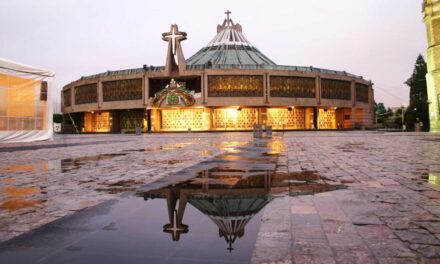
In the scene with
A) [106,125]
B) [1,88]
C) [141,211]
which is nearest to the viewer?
[141,211]

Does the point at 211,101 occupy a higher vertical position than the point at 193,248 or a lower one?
higher

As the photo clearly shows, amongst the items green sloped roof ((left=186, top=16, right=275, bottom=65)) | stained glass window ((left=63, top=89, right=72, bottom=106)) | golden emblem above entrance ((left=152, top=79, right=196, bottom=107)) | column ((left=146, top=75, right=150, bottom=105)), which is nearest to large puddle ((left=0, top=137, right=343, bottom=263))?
golden emblem above entrance ((left=152, top=79, right=196, bottom=107))

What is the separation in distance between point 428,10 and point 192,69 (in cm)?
3064

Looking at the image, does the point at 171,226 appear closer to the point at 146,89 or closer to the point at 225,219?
the point at 225,219

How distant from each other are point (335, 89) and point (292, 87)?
345 inches

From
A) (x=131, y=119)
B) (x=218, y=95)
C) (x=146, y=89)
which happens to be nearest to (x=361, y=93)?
(x=218, y=95)

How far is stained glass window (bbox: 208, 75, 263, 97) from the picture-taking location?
165 feet

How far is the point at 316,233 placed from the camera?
318 cm

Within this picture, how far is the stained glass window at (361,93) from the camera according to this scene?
60544mm

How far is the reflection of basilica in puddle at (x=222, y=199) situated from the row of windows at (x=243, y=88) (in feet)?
144

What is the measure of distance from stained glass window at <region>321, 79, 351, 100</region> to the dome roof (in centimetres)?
1095

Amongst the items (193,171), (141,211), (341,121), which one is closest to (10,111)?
(193,171)

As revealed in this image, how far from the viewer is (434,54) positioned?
34.3m

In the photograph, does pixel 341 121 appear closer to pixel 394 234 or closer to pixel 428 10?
pixel 428 10
